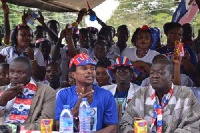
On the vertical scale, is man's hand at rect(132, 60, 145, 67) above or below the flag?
below

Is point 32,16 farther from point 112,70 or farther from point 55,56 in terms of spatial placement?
point 112,70

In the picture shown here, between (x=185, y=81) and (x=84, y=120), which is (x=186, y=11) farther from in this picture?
(x=84, y=120)

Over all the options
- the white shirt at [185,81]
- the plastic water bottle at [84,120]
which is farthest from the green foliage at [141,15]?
the plastic water bottle at [84,120]

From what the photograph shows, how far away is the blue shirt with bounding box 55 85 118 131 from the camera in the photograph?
3.97 m

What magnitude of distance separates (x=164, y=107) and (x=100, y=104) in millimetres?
620

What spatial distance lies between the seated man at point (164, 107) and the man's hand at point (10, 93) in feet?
3.50

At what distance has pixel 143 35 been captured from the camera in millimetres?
5770

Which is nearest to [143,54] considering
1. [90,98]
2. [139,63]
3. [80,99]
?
[139,63]

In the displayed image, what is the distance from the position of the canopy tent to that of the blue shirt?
411 centimetres

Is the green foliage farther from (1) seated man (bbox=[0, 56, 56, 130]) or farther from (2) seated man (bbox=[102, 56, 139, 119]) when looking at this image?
(1) seated man (bbox=[0, 56, 56, 130])

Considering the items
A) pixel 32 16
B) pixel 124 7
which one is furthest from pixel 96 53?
pixel 124 7

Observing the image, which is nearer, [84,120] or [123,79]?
[84,120]

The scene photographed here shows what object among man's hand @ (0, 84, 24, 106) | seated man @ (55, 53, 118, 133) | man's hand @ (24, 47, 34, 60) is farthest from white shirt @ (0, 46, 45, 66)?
seated man @ (55, 53, 118, 133)

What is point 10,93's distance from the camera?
4.02 metres
